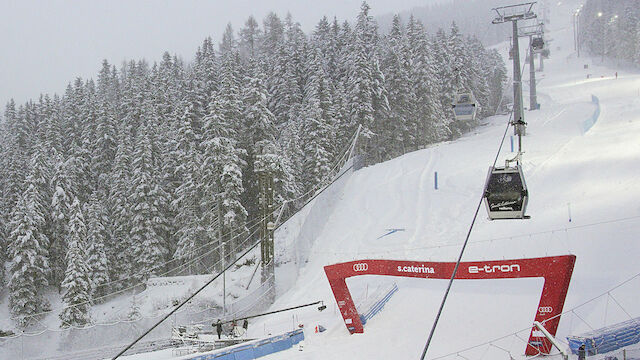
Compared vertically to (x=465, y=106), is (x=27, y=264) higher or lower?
lower

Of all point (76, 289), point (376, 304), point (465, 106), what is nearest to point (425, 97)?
point (465, 106)

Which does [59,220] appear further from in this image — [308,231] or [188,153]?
[308,231]

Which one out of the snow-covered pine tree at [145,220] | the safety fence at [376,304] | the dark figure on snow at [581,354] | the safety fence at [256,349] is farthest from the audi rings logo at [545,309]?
the snow-covered pine tree at [145,220]

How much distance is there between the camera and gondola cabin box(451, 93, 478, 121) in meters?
33.9

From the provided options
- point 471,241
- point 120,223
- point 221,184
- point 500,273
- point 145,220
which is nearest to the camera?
point 500,273

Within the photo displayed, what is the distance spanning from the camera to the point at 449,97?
57.1 m

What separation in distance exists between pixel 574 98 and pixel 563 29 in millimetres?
110783

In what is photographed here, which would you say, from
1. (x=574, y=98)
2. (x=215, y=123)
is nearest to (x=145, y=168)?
(x=215, y=123)

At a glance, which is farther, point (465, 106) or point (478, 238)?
point (465, 106)

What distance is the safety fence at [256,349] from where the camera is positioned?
58.3 feet

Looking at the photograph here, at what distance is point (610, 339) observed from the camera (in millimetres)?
12008

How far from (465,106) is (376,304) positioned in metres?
18.7

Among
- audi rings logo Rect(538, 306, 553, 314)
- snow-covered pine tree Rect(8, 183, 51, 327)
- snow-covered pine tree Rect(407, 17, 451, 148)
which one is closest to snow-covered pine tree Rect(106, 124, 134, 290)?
snow-covered pine tree Rect(8, 183, 51, 327)

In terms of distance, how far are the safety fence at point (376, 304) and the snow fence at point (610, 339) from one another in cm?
738
